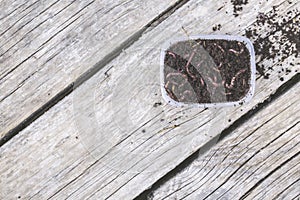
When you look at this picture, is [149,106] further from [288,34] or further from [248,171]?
[288,34]

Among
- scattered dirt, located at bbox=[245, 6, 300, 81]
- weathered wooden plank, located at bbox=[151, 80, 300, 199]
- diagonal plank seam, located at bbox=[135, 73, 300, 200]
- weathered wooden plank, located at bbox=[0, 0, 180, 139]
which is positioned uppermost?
weathered wooden plank, located at bbox=[0, 0, 180, 139]

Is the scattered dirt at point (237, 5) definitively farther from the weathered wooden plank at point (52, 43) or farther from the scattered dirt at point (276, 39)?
the weathered wooden plank at point (52, 43)

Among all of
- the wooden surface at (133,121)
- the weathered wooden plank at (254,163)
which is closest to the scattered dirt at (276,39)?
the wooden surface at (133,121)

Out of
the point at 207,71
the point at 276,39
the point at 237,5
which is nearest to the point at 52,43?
the point at 207,71

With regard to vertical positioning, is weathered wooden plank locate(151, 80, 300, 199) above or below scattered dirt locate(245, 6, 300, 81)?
below

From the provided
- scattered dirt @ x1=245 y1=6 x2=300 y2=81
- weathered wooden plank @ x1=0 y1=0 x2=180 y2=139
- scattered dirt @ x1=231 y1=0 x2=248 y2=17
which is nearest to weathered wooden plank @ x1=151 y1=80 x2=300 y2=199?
scattered dirt @ x1=245 y1=6 x2=300 y2=81

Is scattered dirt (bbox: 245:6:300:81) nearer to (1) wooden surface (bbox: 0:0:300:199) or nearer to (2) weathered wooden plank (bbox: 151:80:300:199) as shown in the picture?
(1) wooden surface (bbox: 0:0:300:199)
